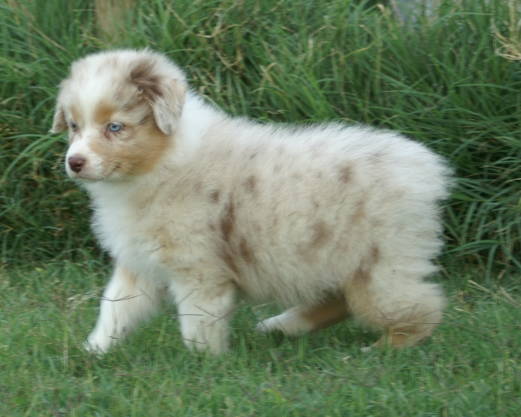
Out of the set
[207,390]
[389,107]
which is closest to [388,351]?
Answer: [207,390]

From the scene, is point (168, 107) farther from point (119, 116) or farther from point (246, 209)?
point (246, 209)

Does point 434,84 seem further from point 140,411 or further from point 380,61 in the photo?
point 140,411

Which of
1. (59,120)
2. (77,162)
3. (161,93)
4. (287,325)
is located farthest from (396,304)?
(59,120)

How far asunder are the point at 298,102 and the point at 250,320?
4.80ft

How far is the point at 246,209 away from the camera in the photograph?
4.45 m

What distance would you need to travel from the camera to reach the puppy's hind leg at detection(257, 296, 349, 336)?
488 cm

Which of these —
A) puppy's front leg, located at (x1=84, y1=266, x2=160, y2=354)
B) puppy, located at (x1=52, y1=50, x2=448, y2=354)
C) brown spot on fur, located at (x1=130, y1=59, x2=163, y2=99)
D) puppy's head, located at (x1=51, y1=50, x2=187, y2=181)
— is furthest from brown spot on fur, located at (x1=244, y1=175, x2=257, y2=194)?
puppy's front leg, located at (x1=84, y1=266, x2=160, y2=354)

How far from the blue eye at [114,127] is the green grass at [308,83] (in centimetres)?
160

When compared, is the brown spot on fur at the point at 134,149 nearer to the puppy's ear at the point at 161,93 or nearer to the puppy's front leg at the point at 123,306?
the puppy's ear at the point at 161,93

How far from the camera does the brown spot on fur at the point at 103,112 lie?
4422 millimetres

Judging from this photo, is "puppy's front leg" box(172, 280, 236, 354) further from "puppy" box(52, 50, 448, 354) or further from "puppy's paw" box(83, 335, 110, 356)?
"puppy's paw" box(83, 335, 110, 356)

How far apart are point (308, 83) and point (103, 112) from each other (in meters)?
1.82

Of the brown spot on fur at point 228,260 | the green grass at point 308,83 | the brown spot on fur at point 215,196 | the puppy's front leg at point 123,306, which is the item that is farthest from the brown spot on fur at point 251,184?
the green grass at point 308,83

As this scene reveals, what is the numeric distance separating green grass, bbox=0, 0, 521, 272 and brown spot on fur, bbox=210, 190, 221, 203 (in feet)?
5.13
